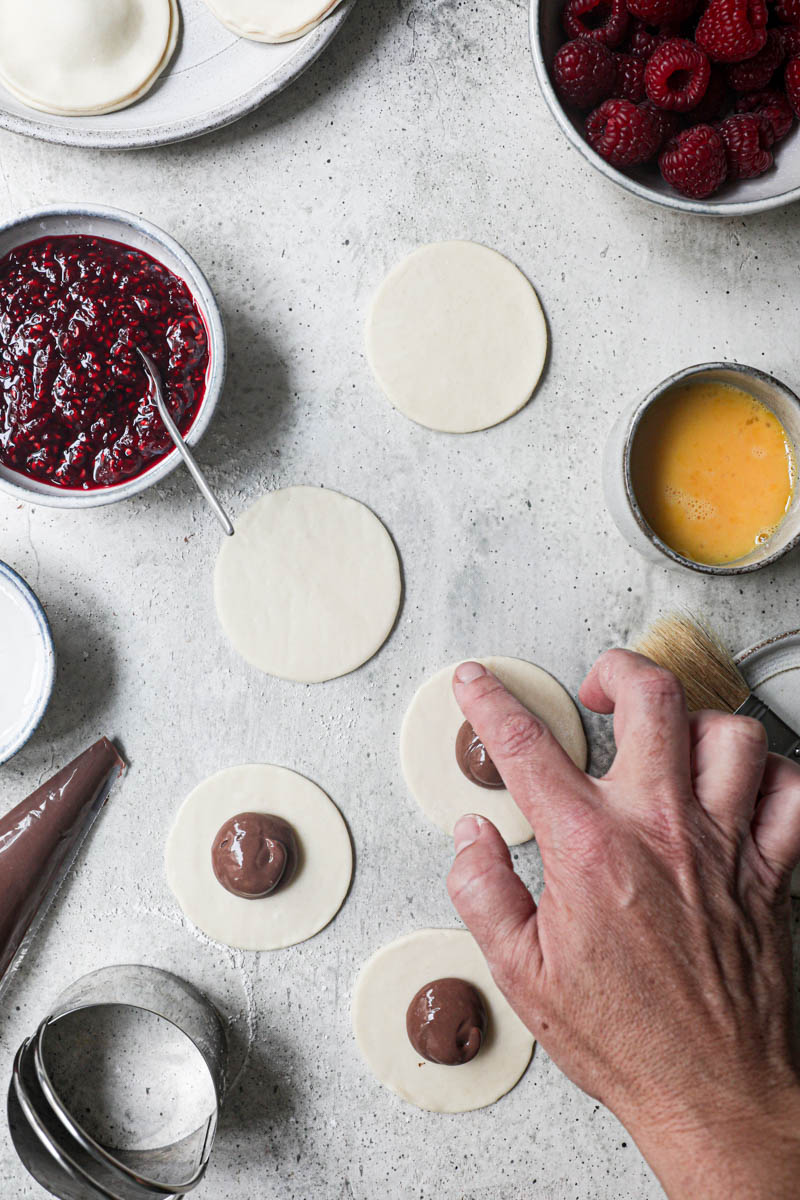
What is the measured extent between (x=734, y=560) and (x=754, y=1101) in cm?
67

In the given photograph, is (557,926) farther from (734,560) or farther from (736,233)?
(736,233)

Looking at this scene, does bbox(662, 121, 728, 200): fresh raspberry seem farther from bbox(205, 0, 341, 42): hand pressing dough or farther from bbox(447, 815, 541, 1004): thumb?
bbox(447, 815, 541, 1004): thumb

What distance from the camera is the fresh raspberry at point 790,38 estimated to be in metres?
1.14

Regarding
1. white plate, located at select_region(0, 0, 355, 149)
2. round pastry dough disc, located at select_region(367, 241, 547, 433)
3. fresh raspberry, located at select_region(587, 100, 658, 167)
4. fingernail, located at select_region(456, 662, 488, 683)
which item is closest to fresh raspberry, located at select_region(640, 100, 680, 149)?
A: fresh raspberry, located at select_region(587, 100, 658, 167)

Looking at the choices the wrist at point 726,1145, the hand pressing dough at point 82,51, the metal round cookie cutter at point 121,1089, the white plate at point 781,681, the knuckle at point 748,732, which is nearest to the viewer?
the wrist at point 726,1145

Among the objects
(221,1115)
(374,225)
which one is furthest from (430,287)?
(221,1115)

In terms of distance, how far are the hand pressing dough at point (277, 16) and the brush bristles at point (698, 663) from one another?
963 mm

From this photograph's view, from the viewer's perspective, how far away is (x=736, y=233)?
1.31 m

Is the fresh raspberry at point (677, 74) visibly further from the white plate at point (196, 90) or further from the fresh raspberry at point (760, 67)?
the white plate at point (196, 90)

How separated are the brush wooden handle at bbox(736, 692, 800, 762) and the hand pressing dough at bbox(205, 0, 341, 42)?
1.10 m

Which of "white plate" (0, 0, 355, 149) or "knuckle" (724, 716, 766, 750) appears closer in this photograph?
"knuckle" (724, 716, 766, 750)

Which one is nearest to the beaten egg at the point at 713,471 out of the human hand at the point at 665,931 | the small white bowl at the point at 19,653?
the human hand at the point at 665,931

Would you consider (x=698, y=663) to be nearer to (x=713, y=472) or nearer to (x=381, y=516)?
(x=713, y=472)

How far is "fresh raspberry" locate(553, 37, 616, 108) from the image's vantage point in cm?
112
